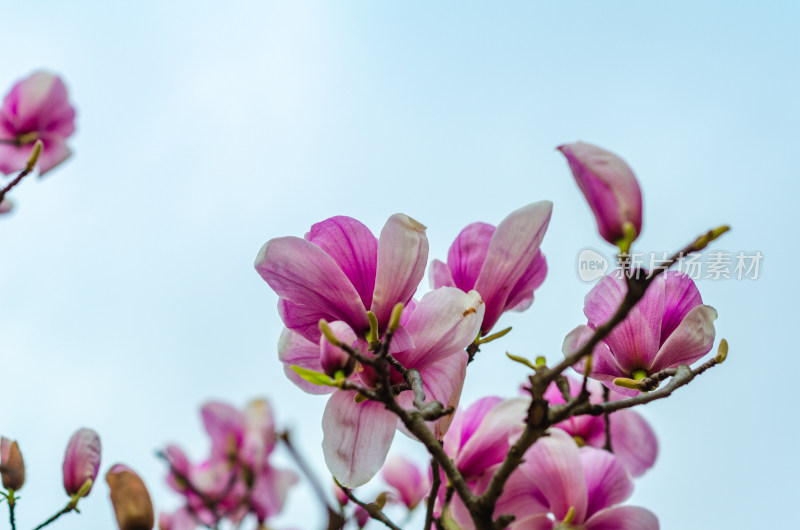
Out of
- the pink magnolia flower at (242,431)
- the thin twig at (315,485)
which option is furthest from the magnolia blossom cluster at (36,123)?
the pink magnolia flower at (242,431)

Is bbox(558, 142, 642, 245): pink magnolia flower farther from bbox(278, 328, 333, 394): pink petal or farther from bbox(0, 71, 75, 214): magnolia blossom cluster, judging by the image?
bbox(0, 71, 75, 214): magnolia blossom cluster

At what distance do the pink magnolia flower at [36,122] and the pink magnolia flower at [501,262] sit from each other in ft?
3.06

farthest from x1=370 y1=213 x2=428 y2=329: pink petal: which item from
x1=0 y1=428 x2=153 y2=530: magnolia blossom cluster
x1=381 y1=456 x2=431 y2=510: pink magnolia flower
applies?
x1=381 y1=456 x2=431 y2=510: pink magnolia flower

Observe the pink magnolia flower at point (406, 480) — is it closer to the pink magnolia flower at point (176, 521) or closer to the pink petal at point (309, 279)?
the pink magnolia flower at point (176, 521)

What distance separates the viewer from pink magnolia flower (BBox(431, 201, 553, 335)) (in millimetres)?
793

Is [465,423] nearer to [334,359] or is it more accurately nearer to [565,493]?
[565,493]

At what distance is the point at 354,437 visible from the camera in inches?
28.6

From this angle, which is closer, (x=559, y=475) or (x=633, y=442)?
(x=559, y=475)

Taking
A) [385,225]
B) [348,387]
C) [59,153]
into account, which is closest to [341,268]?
[385,225]

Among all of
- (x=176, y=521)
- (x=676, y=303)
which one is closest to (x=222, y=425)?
(x=176, y=521)

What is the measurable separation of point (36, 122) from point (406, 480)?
3.67 ft

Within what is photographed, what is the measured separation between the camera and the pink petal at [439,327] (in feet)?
2.39

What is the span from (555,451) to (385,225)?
41 centimetres

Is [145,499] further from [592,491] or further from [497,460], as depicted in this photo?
[592,491]
